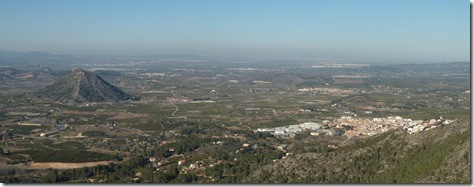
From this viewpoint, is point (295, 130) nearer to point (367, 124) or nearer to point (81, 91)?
point (367, 124)

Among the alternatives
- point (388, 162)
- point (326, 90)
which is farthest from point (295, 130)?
point (326, 90)

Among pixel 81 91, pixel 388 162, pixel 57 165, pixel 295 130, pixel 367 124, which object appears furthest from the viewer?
pixel 81 91

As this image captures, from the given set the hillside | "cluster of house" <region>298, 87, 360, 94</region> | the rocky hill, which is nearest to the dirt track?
the hillside

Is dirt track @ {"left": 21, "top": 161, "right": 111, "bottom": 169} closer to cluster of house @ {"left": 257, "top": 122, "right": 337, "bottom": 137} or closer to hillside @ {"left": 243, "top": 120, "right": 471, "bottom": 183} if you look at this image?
hillside @ {"left": 243, "top": 120, "right": 471, "bottom": 183}

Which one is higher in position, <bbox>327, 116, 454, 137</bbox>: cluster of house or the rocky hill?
the rocky hill

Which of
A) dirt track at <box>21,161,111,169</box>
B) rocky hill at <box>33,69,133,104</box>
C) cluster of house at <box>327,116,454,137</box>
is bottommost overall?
dirt track at <box>21,161,111,169</box>

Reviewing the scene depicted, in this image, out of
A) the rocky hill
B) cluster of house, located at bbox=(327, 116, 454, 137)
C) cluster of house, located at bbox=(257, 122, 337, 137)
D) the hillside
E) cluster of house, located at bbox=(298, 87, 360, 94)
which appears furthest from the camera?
cluster of house, located at bbox=(298, 87, 360, 94)

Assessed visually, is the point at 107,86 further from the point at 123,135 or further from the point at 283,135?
the point at 283,135
